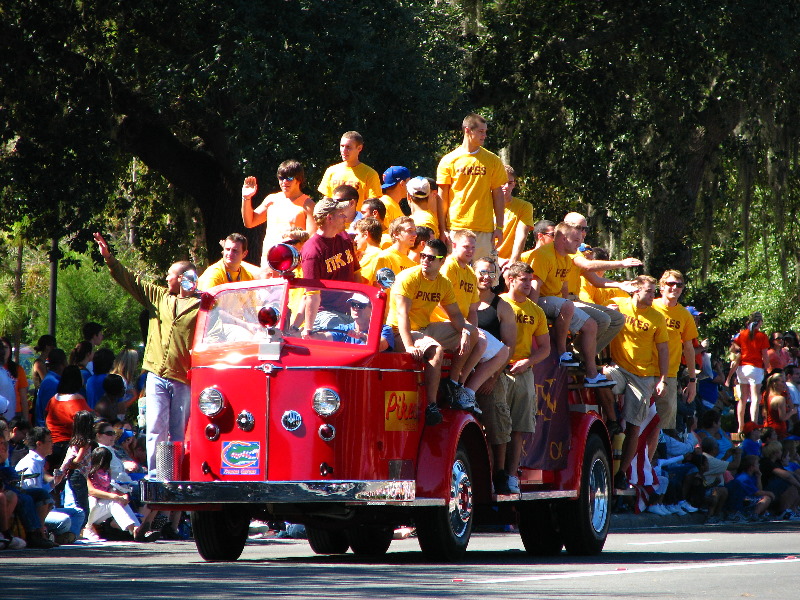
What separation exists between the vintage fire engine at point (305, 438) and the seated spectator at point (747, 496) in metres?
8.83

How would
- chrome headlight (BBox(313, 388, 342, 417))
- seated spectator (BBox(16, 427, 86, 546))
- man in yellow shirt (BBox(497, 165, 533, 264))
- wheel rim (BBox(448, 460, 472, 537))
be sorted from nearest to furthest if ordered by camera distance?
chrome headlight (BBox(313, 388, 342, 417)) < wheel rim (BBox(448, 460, 472, 537)) < seated spectator (BBox(16, 427, 86, 546)) < man in yellow shirt (BBox(497, 165, 533, 264))

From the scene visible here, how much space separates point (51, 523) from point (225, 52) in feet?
21.0

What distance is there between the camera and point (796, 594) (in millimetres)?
8234

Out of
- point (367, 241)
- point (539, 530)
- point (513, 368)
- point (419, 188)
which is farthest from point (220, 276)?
point (539, 530)

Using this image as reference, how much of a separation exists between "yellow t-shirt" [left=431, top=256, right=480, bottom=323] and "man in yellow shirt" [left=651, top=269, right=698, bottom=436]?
4588mm

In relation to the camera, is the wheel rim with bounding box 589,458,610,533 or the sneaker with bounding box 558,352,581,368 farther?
the wheel rim with bounding box 589,458,610,533

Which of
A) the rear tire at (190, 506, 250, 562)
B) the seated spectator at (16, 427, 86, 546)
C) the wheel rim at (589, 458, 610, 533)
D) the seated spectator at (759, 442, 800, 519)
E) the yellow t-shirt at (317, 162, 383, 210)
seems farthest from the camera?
the seated spectator at (759, 442, 800, 519)

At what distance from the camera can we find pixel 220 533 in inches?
409

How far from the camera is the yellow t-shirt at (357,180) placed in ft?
45.1

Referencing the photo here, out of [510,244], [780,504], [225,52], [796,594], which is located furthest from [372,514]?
[780,504]

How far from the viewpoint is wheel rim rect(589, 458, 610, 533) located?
12.0 m

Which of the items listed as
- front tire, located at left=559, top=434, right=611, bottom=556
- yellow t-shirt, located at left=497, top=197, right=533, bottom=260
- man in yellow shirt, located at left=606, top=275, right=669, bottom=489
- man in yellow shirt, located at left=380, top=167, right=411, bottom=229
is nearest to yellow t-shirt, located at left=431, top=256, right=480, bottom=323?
front tire, located at left=559, top=434, right=611, bottom=556

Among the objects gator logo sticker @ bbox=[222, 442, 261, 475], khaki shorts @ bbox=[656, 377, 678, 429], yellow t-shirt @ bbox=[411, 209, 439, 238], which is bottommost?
gator logo sticker @ bbox=[222, 442, 261, 475]

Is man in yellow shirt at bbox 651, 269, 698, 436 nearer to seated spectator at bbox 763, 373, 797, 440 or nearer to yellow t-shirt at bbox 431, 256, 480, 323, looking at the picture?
yellow t-shirt at bbox 431, 256, 480, 323
